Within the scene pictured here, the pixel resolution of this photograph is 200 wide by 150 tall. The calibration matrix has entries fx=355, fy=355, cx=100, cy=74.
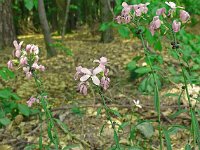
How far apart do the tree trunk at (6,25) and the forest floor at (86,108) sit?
126cm

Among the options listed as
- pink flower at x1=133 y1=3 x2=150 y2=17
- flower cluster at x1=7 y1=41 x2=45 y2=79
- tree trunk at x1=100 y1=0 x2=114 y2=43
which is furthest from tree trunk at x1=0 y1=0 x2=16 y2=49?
pink flower at x1=133 y1=3 x2=150 y2=17

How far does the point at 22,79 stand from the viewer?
5.15 metres

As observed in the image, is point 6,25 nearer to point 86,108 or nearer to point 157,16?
point 86,108

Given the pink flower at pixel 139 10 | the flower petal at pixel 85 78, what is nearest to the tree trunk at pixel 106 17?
the pink flower at pixel 139 10

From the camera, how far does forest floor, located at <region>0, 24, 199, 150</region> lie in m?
3.28

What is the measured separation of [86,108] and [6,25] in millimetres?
4027

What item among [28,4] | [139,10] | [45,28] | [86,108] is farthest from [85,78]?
[45,28]

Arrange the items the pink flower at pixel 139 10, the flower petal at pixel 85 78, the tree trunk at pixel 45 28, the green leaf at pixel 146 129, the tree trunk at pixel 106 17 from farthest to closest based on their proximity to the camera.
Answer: the tree trunk at pixel 106 17 < the tree trunk at pixel 45 28 < the green leaf at pixel 146 129 < the pink flower at pixel 139 10 < the flower petal at pixel 85 78

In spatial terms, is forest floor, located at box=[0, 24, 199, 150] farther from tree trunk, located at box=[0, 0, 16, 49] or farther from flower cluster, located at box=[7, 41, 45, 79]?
tree trunk, located at box=[0, 0, 16, 49]

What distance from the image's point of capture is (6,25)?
7.22 meters

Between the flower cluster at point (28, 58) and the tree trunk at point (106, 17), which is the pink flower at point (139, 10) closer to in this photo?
the flower cluster at point (28, 58)

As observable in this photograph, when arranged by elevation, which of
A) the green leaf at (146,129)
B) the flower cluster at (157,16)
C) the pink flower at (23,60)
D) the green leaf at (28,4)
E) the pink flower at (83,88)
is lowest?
the green leaf at (146,129)

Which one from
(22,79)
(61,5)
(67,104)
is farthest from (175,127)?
(61,5)

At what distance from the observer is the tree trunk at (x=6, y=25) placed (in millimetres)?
6988
